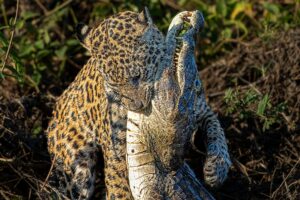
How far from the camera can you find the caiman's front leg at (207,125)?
148 inches

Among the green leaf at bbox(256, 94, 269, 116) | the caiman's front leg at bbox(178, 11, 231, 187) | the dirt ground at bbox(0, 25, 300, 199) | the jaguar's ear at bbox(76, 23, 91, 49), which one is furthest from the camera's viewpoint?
the dirt ground at bbox(0, 25, 300, 199)

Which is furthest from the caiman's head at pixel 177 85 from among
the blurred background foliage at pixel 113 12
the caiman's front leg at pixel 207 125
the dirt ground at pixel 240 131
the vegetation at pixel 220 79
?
the blurred background foliage at pixel 113 12

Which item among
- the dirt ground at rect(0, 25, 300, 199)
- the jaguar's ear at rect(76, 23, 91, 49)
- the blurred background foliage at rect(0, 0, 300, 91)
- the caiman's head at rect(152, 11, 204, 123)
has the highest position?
the jaguar's ear at rect(76, 23, 91, 49)

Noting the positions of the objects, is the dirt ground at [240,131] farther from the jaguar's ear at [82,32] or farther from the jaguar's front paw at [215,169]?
the jaguar's ear at [82,32]

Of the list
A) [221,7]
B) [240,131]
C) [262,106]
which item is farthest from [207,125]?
[221,7]

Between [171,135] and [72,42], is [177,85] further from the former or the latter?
[72,42]

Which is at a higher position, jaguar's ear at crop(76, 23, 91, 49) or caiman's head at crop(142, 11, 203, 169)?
jaguar's ear at crop(76, 23, 91, 49)

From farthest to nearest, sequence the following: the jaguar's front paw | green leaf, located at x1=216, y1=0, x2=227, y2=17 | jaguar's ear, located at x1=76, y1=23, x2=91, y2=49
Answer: green leaf, located at x1=216, y1=0, x2=227, y2=17, jaguar's ear, located at x1=76, y1=23, x2=91, y2=49, the jaguar's front paw

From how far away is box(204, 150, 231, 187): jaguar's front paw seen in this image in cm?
404

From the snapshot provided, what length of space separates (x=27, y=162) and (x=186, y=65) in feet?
6.15

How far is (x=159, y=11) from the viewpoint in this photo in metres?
6.55

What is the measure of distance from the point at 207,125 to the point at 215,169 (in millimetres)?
621

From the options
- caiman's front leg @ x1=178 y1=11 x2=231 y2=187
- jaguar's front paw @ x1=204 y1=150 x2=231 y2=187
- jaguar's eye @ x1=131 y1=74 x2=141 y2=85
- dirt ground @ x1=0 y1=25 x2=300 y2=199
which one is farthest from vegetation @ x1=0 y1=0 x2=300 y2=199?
jaguar's eye @ x1=131 y1=74 x2=141 y2=85

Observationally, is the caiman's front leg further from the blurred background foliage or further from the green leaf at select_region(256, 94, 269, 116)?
the blurred background foliage
